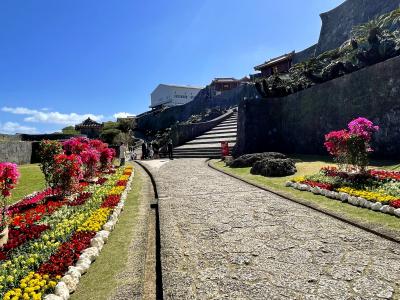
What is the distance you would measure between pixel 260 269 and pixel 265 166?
26.4 feet

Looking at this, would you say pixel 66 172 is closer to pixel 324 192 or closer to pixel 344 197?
pixel 324 192

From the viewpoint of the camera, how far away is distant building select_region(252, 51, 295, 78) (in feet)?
138

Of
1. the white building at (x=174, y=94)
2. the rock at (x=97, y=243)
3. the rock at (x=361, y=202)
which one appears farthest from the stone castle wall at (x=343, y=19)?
the white building at (x=174, y=94)

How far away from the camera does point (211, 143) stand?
22938 mm

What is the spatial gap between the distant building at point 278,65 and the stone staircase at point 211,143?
16686 mm

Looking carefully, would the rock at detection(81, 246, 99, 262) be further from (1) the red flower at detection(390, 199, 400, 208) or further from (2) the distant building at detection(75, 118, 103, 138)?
(2) the distant building at detection(75, 118, 103, 138)

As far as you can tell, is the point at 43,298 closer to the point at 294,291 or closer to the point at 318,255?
the point at 294,291

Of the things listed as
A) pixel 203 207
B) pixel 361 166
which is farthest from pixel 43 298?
pixel 361 166

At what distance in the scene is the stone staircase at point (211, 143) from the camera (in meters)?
20.8

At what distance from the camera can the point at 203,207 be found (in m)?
7.43

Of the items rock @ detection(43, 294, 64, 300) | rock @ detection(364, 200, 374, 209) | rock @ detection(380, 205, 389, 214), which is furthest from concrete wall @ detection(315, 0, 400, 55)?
rock @ detection(43, 294, 64, 300)

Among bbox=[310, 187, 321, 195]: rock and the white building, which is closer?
bbox=[310, 187, 321, 195]: rock

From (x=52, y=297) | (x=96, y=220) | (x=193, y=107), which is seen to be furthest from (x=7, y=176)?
(x=193, y=107)

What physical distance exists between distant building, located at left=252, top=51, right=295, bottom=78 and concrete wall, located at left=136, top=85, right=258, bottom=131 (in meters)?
4.42
